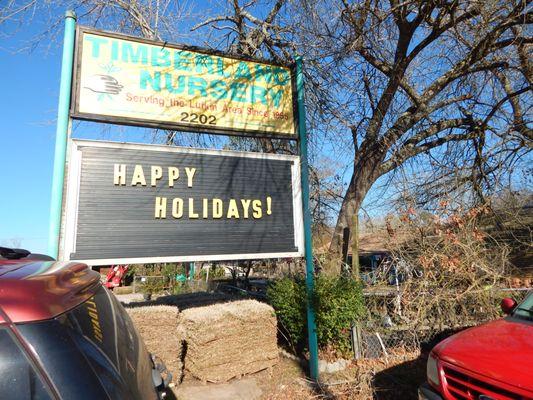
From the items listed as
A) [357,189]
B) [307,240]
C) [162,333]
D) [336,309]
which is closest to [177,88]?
[307,240]

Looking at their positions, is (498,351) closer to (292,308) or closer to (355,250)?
(292,308)

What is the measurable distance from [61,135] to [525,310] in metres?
4.98

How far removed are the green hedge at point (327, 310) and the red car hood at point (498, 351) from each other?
202 cm

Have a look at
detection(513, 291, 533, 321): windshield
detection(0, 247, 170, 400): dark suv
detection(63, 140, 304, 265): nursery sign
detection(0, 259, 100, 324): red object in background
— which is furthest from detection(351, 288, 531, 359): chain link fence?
detection(0, 259, 100, 324): red object in background

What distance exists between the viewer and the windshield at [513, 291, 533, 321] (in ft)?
12.1

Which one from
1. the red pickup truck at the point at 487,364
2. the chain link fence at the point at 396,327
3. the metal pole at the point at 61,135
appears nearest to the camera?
the red pickup truck at the point at 487,364

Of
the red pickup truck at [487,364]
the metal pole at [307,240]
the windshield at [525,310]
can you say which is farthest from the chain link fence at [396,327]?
the red pickup truck at [487,364]

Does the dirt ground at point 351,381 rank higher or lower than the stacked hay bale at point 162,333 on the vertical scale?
lower

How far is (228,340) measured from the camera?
5.16 meters

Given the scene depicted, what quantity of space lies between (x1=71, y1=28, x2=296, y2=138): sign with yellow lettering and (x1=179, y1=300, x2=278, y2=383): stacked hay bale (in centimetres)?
240

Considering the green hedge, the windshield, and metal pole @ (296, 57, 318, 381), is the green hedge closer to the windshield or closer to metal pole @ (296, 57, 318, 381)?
metal pole @ (296, 57, 318, 381)

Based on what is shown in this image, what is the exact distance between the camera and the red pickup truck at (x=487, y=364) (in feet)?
8.83

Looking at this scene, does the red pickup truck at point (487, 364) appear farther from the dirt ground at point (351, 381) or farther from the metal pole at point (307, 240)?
the metal pole at point (307, 240)

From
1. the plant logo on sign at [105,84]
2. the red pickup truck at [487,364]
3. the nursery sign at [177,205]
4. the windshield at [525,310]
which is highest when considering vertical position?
the plant logo on sign at [105,84]
